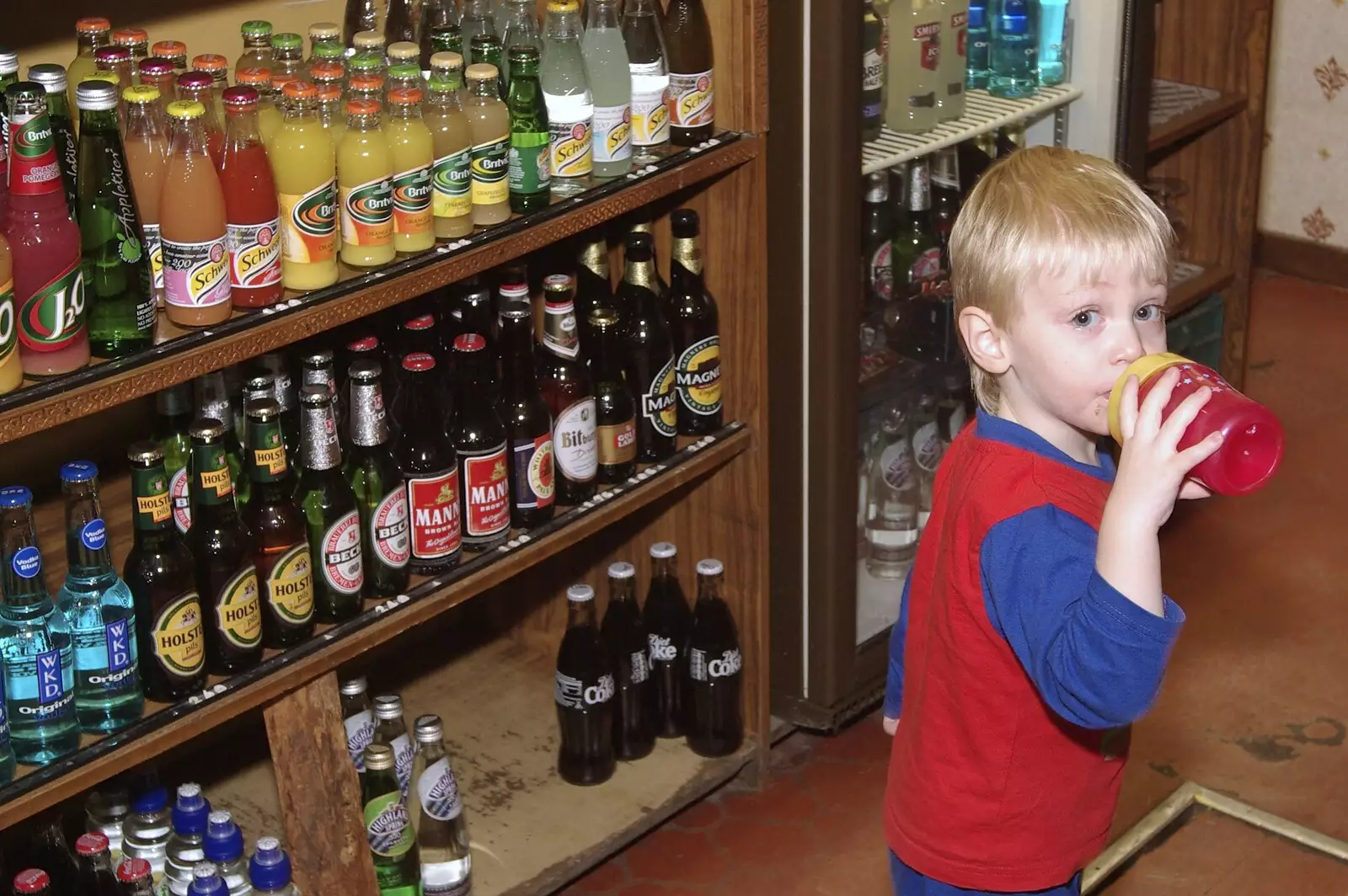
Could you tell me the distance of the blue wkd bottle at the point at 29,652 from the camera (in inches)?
77.9

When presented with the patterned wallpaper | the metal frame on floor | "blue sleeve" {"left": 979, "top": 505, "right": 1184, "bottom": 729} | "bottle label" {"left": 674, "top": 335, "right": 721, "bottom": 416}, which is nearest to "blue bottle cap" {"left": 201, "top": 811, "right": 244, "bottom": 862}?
"bottle label" {"left": 674, "top": 335, "right": 721, "bottom": 416}

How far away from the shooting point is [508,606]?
3.35 meters

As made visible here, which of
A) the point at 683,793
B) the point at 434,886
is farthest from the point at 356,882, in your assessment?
the point at 683,793

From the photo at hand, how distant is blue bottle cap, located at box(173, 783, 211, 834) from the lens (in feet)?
7.50

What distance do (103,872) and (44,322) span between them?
77 cm

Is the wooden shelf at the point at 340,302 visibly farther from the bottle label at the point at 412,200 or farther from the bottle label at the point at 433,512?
the bottle label at the point at 433,512

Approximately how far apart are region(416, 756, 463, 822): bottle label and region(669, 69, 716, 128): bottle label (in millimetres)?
1030

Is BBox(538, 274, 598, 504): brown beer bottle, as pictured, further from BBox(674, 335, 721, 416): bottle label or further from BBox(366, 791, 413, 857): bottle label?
BBox(366, 791, 413, 857): bottle label

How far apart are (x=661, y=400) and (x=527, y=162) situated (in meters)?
0.53

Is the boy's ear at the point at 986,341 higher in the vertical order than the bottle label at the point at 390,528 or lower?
higher

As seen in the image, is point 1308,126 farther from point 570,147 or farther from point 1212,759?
point 570,147

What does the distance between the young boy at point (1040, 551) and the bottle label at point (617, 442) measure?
2.61ft

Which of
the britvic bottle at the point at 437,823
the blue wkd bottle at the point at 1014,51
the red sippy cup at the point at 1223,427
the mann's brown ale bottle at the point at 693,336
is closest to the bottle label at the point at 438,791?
the britvic bottle at the point at 437,823

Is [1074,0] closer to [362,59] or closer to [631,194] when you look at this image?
[631,194]
